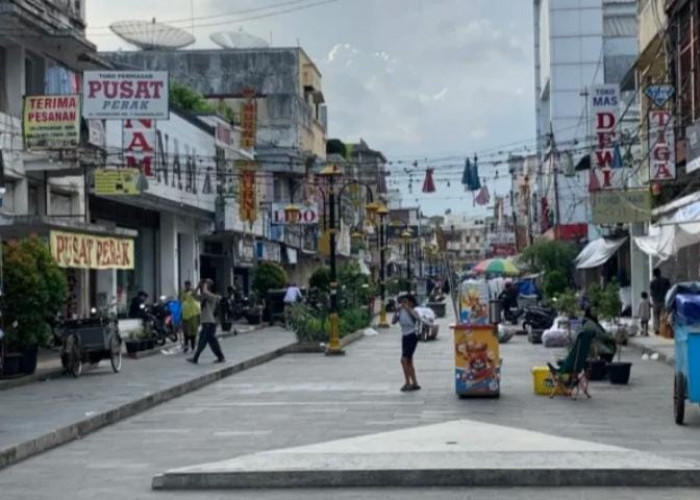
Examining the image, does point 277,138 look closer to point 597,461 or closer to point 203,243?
point 203,243

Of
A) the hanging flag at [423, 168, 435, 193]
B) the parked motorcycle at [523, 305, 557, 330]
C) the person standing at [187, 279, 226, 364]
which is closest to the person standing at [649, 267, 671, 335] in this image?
the parked motorcycle at [523, 305, 557, 330]

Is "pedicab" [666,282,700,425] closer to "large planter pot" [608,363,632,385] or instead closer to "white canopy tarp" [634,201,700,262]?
"large planter pot" [608,363,632,385]

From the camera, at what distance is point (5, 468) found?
13555mm

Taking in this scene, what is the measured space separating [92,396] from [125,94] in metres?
8.26

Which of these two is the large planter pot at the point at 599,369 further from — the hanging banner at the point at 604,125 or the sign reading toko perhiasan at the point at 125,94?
the hanging banner at the point at 604,125

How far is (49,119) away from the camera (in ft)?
91.7

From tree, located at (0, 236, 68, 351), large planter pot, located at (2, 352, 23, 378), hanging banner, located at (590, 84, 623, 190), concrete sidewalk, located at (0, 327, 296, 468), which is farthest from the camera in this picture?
hanging banner, located at (590, 84, 623, 190)

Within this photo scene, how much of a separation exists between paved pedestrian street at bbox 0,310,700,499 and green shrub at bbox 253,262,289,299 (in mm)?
27574

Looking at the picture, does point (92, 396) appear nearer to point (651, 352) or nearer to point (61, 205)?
point (61, 205)

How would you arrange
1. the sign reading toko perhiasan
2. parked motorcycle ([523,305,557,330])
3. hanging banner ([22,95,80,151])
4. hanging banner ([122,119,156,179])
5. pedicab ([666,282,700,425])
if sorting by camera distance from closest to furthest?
1. pedicab ([666,282,700,425])
2. the sign reading toko perhiasan
3. hanging banner ([22,95,80,151])
4. hanging banner ([122,119,156,179])
5. parked motorcycle ([523,305,557,330])

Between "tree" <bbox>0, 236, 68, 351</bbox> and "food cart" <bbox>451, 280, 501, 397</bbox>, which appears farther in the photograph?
"tree" <bbox>0, 236, 68, 351</bbox>

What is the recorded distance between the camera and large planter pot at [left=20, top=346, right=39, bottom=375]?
74.4 ft

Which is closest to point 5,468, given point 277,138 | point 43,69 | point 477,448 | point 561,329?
point 477,448

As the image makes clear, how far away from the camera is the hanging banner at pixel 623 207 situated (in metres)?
32.6
